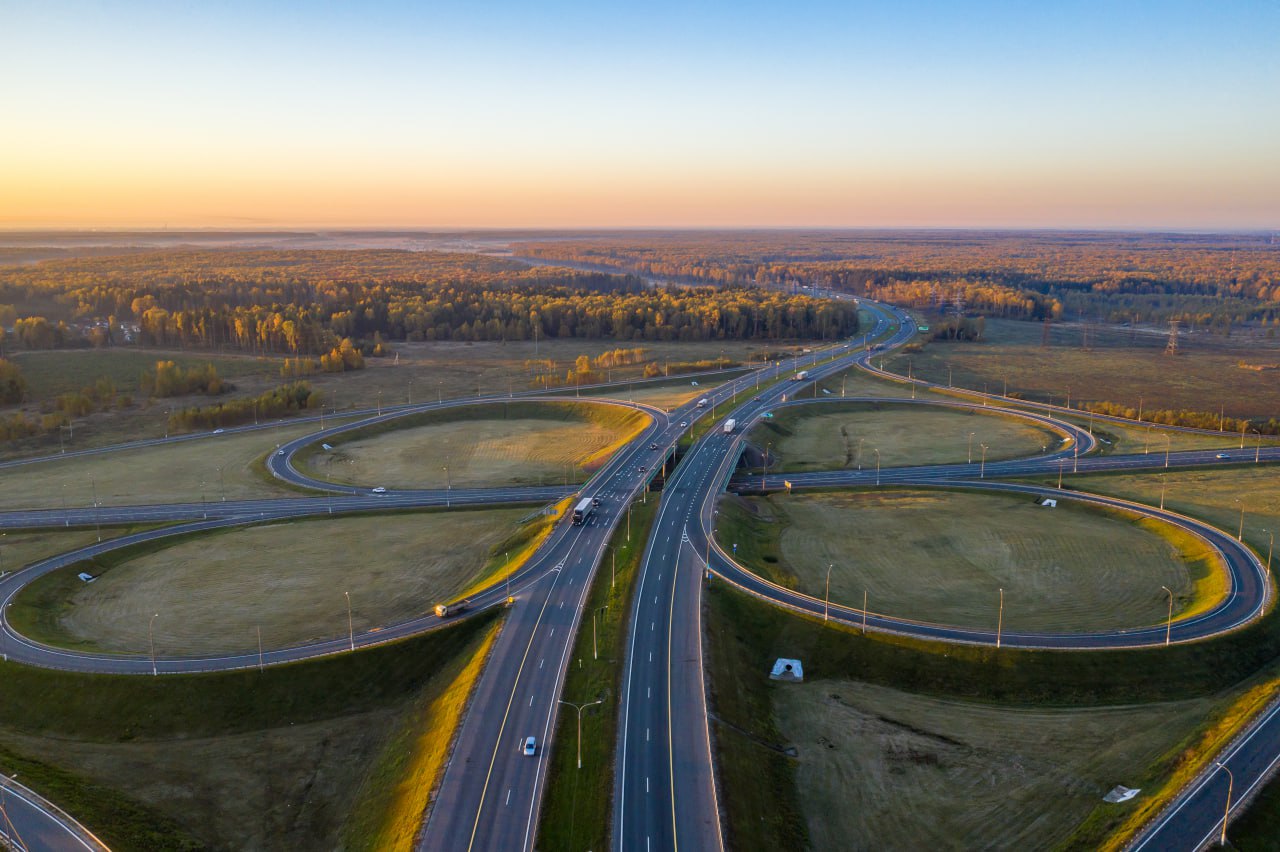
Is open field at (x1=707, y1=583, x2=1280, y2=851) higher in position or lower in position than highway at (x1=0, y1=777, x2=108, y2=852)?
higher

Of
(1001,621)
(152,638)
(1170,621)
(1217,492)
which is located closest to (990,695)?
(1001,621)

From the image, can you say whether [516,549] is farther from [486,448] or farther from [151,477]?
[151,477]

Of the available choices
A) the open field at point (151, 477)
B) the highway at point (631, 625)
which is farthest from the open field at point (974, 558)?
the open field at point (151, 477)

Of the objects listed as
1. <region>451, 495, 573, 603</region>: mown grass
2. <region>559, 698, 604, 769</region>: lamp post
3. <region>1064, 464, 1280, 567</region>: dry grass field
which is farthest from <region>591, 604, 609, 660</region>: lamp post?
<region>1064, 464, 1280, 567</region>: dry grass field

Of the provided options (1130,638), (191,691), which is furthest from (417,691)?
(1130,638)

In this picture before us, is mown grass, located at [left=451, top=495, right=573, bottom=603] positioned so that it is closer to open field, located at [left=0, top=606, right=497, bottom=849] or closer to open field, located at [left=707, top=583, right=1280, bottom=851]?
open field, located at [left=0, top=606, right=497, bottom=849]

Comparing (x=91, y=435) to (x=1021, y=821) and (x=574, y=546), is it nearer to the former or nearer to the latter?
(x=574, y=546)
